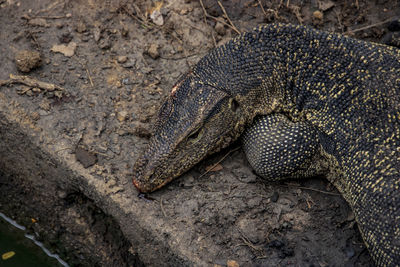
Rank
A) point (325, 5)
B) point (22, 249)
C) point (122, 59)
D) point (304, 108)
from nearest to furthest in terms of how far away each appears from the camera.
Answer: point (304, 108) < point (22, 249) < point (122, 59) < point (325, 5)

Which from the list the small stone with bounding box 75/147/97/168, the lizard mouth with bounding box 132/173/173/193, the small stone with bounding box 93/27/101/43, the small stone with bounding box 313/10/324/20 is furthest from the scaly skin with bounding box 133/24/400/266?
the small stone with bounding box 93/27/101/43

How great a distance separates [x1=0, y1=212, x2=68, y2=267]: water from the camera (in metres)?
6.40

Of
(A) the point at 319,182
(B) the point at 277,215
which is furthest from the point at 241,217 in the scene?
(A) the point at 319,182

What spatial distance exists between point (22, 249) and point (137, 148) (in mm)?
2150

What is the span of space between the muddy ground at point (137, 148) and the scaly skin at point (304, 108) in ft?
0.96

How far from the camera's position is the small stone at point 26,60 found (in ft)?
21.2

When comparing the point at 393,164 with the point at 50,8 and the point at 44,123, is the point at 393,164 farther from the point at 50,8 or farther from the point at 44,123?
the point at 50,8

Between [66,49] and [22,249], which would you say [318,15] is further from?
[22,249]

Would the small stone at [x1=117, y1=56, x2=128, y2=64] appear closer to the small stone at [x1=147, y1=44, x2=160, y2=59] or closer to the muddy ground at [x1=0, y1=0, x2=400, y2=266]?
A: the muddy ground at [x1=0, y1=0, x2=400, y2=266]

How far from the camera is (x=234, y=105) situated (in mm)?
5891

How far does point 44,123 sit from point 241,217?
2.66 metres

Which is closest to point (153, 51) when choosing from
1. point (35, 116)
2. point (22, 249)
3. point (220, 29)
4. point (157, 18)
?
point (157, 18)

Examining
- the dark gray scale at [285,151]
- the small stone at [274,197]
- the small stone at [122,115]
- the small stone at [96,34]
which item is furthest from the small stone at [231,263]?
the small stone at [96,34]

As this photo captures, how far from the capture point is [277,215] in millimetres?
5484
